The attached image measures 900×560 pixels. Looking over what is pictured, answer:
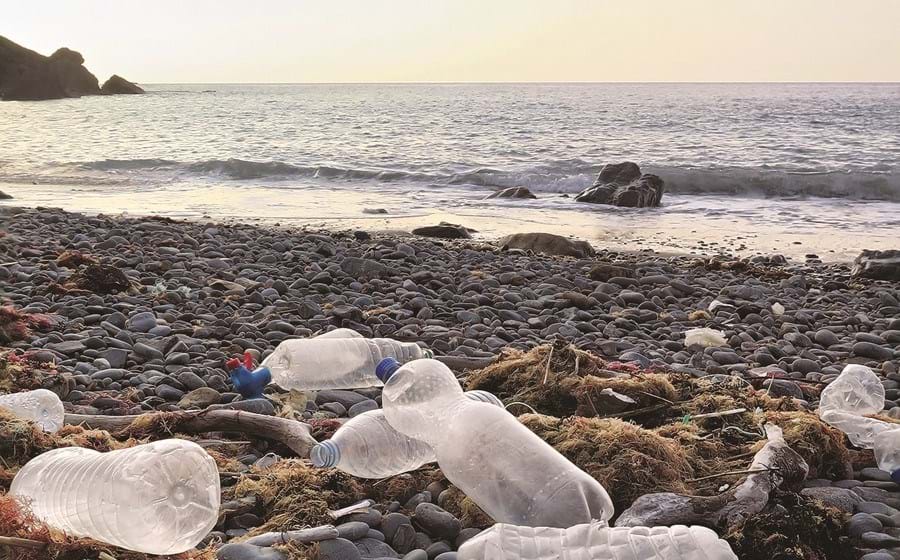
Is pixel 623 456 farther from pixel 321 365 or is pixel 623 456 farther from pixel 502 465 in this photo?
pixel 321 365

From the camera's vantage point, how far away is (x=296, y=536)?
210 centimetres

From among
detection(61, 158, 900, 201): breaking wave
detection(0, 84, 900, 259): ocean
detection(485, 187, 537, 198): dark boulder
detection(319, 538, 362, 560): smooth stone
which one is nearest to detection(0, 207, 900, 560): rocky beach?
detection(319, 538, 362, 560): smooth stone

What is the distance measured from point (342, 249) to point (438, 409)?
5.44m

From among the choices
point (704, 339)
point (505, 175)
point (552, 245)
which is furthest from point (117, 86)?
point (704, 339)

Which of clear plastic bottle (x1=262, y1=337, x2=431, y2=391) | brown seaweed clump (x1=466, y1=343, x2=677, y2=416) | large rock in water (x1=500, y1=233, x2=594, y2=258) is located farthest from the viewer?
large rock in water (x1=500, y1=233, x2=594, y2=258)

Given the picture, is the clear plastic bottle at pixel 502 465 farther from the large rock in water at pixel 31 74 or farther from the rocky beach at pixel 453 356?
the large rock in water at pixel 31 74

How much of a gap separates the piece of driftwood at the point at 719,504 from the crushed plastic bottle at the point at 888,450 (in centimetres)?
55

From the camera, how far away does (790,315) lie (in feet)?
19.9

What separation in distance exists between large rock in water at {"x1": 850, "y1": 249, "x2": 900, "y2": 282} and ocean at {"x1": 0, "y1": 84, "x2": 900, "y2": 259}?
129 cm

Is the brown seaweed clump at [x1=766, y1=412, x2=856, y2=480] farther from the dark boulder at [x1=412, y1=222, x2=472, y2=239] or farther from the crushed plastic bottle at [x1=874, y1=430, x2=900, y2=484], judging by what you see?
the dark boulder at [x1=412, y1=222, x2=472, y2=239]

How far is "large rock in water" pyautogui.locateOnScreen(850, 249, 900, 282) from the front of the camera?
322 inches

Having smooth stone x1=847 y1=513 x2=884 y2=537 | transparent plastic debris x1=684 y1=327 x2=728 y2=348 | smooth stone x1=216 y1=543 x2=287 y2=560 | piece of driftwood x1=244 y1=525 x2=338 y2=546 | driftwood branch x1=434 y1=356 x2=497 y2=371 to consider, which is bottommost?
transparent plastic debris x1=684 y1=327 x2=728 y2=348

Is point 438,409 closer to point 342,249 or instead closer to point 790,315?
point 790,315

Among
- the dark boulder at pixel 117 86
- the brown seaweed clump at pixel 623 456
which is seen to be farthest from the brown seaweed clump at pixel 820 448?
the dark boulder at pixel 117 86
